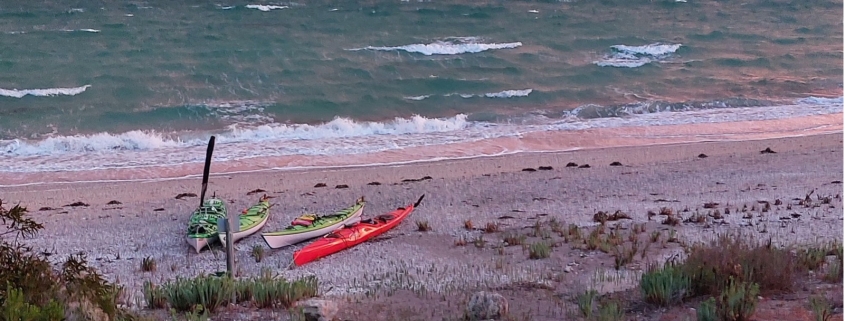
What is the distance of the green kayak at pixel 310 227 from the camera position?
11.0 metres

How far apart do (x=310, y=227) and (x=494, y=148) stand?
27.4 feet

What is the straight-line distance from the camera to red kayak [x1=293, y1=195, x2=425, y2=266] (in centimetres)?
1038

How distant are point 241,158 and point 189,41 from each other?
60.1 feet

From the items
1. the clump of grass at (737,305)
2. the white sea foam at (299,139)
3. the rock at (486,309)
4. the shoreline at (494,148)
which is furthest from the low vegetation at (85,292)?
the white sea foam at (299,139)

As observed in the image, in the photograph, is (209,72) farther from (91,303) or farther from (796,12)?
(796,12)

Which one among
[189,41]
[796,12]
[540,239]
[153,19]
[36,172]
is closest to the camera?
[540,239]

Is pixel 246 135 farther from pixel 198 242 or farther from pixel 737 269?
pixel 737 269

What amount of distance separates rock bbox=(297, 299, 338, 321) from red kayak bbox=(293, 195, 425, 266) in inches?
139

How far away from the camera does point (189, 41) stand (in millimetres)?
35219

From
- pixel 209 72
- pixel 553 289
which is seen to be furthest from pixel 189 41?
pixel 553 289

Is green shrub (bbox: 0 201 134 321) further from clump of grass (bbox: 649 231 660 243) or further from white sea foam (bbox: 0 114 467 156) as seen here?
white sea foam (bbox: 0 114 467 156)

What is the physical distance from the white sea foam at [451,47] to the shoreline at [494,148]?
44.8ft

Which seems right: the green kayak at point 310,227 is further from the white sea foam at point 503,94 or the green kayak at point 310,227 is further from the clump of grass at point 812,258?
the white sea foam at point 503,94

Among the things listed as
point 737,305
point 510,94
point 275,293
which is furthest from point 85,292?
point 510,94
